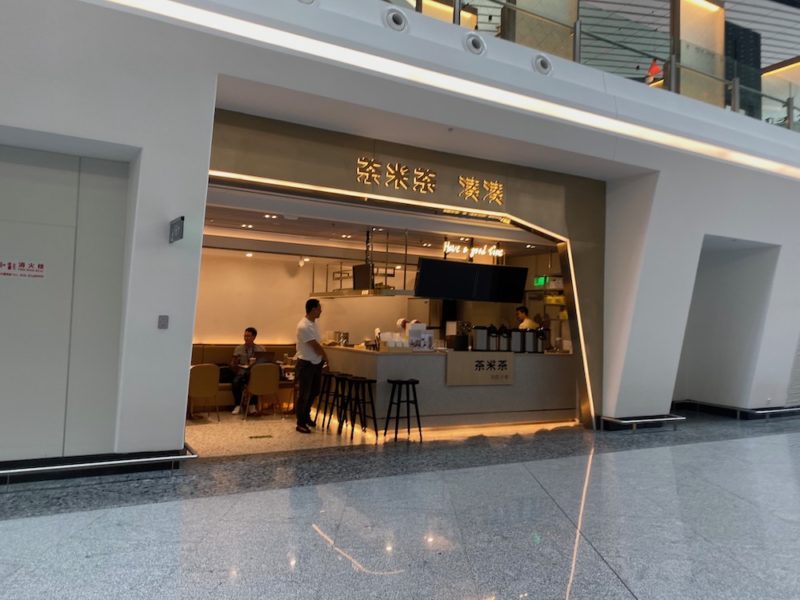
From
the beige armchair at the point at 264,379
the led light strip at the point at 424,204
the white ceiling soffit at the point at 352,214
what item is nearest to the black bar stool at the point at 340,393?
the beige armchair at the point at 264,379

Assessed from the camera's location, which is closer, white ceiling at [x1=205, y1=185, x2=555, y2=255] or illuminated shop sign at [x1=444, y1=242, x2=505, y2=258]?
white ceiling at [x1=205, y1=185, x2=555, y2=255]

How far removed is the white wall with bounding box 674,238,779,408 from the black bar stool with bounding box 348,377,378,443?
5.21 m

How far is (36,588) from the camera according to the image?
264 cm

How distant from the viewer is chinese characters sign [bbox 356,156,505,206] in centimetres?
572

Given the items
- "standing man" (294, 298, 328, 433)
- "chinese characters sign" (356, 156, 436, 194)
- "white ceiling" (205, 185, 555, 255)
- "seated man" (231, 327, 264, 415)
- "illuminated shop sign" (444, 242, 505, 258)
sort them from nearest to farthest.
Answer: "chinese characters sign" (356, 156, 436, 194) → "white ceiling" (205, 185, 555, 255) → "standing man" (294, 298, 328, 433) → "seated man" (231, 327, 264, 415) → "illuminated shop sign" (444, 242, 505, 258)

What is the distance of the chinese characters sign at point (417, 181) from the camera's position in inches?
225

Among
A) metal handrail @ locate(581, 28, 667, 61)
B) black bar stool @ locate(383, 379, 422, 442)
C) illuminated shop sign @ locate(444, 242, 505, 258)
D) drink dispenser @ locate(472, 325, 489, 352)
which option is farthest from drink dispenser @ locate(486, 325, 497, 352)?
metal handrail @ locate(581, 28, 667, 61)

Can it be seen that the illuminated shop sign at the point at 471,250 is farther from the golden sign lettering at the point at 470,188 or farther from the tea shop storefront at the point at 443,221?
the golden sign lettering at the point at 470,188

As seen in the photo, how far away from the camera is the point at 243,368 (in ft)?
26.1

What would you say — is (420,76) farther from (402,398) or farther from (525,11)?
(402,398)

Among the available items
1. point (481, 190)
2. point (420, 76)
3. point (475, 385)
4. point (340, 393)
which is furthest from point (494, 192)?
point (340, 393)

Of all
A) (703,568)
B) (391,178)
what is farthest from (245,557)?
(391,178)

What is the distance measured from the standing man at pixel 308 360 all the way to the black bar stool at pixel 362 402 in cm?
48

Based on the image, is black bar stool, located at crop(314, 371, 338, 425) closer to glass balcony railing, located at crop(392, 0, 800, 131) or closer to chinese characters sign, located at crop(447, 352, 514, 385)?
chinese characters sign, located at crop(447, 352, 514, 385)
